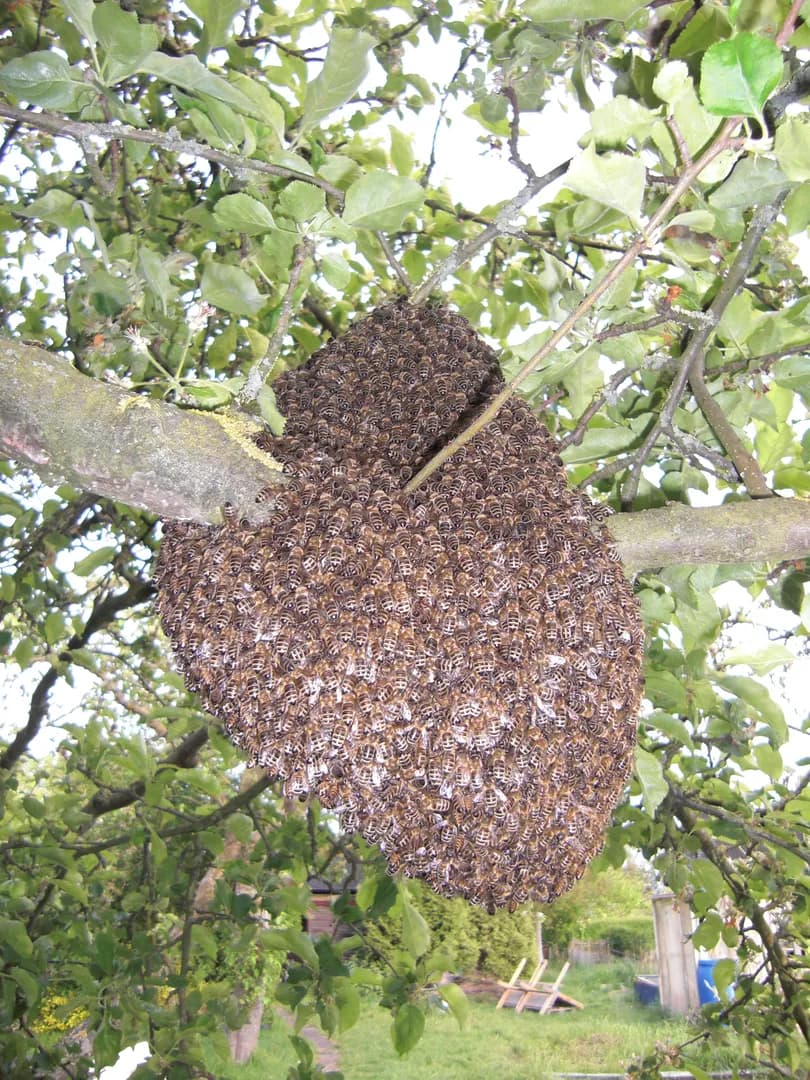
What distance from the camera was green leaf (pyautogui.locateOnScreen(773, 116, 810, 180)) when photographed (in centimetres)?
117

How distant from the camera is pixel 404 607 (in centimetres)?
107

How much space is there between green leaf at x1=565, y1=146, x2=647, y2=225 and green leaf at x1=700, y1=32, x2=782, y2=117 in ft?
0.65

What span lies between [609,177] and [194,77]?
647 millimetres

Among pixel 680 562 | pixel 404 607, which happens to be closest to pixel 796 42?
pixel 680 562

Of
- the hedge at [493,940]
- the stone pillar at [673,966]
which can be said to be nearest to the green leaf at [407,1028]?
the hedge at [493,940]

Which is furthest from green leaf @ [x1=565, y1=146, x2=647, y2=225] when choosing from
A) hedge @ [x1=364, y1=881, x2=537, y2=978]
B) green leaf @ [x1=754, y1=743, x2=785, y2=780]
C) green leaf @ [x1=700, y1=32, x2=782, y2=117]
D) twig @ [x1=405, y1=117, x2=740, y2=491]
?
hedge @ [x1=364, y1=881, x2=537, y2=978]

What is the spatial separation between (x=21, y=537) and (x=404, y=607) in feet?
9.77

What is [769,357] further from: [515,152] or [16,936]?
[16,936]

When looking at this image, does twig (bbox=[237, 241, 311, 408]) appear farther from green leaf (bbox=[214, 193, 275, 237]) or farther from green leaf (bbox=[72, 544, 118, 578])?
green leaf (bbox=[72, 544, 118, 578])

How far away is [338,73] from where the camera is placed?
50.7 inches

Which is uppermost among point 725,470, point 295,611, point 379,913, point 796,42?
point 796,42

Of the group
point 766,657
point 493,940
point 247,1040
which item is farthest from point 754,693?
point 493,940

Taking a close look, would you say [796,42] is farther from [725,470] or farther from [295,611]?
[295,611]

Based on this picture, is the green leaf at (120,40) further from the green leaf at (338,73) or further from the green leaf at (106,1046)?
the green leaf at (106,1046)
